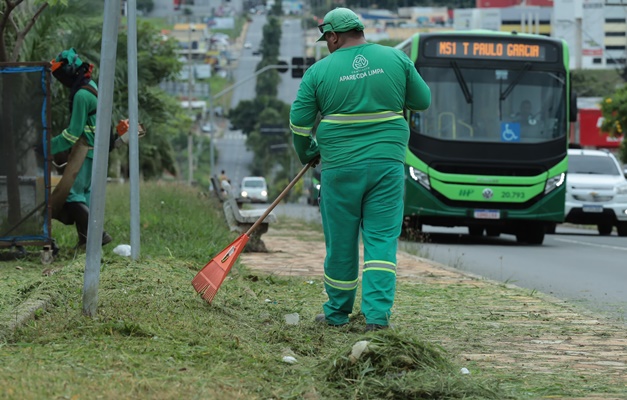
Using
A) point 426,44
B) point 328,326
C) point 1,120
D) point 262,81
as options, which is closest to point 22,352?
point 328,326

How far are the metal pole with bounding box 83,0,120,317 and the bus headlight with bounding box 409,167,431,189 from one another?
42.6 ft

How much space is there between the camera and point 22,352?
5.85m

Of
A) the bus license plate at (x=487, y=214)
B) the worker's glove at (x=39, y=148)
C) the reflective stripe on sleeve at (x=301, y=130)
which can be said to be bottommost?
the bus license plate at (x=487, y=214)

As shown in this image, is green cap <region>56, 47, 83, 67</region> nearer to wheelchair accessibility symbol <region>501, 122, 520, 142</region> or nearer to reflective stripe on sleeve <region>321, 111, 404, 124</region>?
reflective stripe on sleeve <region>321, 111, 404, 124</region>

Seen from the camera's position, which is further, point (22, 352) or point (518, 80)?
point (518, 80)

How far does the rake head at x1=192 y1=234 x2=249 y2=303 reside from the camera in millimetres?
7949

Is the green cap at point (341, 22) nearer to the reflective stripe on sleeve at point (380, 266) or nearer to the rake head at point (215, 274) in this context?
the reflective stripe on sleeve at point (380, 266)

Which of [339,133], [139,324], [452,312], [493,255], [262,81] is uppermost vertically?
[339,133]

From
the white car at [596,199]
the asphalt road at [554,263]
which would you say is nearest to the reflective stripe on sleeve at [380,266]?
the asphalt road at [554,263]

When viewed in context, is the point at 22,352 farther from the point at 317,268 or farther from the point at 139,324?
the point at 317,268

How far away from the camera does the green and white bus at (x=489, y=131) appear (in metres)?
19.8

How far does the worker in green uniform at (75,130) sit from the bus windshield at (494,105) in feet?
28.2

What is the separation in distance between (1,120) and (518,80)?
34.5 feet

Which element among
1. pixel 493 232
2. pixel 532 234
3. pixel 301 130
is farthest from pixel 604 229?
pixel 301 130
